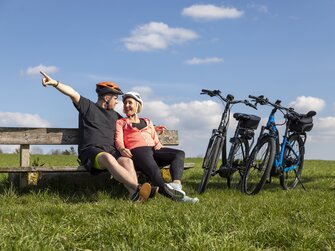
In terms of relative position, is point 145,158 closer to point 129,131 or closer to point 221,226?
point 129,131

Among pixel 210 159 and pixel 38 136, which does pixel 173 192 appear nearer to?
pixel 210 159

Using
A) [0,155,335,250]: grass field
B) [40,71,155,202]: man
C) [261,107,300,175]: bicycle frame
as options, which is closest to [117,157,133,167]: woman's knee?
[40,71,155,202]: man

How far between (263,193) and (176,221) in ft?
14.1

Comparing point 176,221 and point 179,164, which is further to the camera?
point 179,164

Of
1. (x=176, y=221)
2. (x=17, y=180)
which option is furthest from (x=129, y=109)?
(x=176, y=221)

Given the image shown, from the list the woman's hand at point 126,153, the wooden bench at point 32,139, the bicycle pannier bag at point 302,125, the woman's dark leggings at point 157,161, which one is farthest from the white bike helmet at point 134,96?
the bicycle pannier bag at point 302,125

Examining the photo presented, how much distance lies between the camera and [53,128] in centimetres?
823

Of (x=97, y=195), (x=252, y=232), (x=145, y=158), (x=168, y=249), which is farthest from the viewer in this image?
(x=97, y=195)

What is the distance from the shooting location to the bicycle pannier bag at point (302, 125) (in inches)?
360

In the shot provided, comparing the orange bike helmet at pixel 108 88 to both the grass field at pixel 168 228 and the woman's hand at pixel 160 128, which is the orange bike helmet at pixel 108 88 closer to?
the woman's hand at pixel 160 128

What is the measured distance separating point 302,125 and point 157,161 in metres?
3.14

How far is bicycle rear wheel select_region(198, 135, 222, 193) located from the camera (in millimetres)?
8085

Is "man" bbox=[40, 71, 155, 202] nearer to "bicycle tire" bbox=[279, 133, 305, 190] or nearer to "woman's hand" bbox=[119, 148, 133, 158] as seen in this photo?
"woman's hand" bbox=[119, 148, 133, 158]

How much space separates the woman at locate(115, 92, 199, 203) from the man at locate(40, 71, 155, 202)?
0.74 feet
